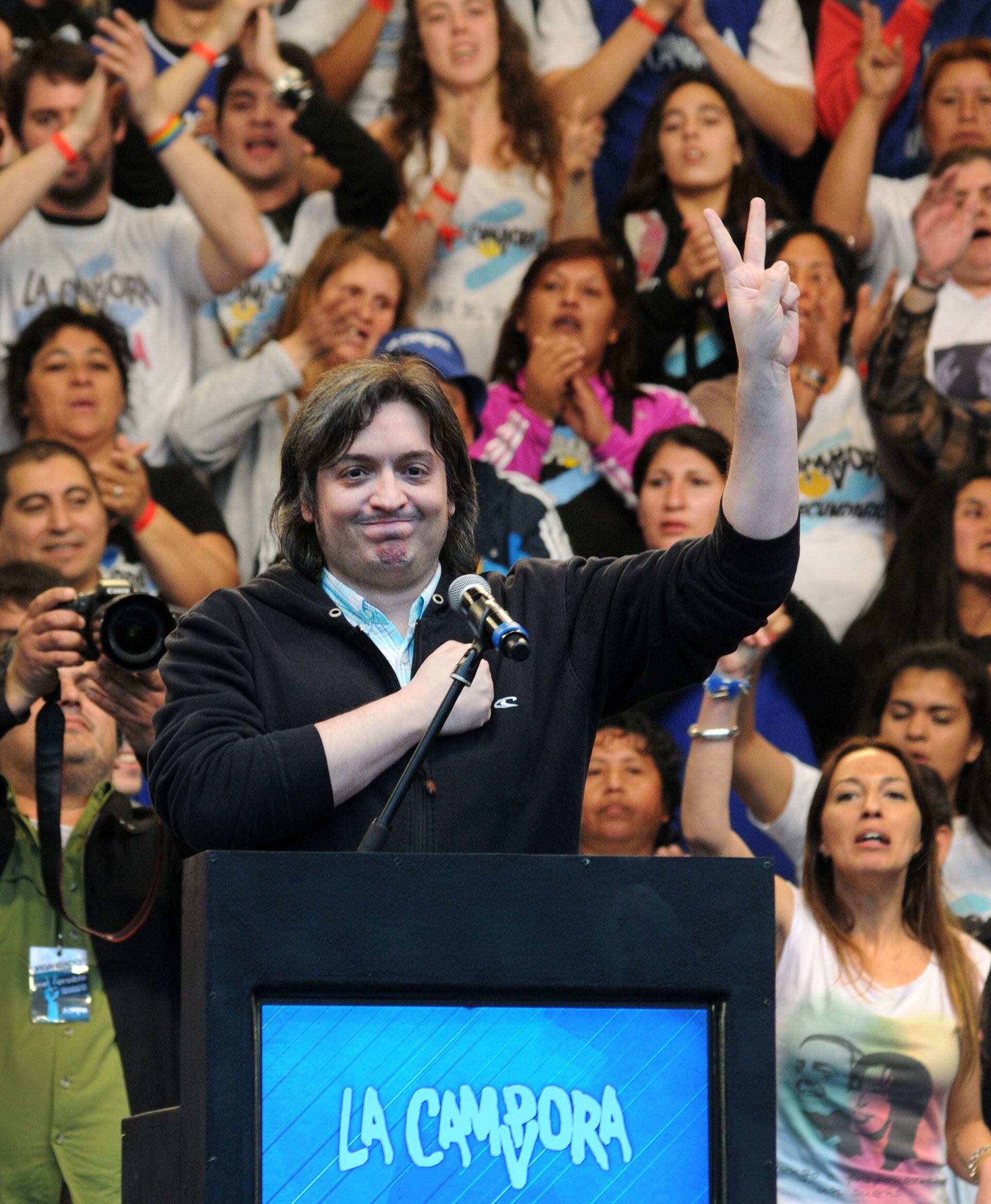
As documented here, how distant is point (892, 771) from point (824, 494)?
154 centimetres

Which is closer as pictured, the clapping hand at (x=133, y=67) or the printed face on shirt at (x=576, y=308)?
the clapping hand at (x=133, y=67)

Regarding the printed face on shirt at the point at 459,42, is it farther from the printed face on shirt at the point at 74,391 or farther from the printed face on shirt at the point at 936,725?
the printed face on shirt at the point at 936,725

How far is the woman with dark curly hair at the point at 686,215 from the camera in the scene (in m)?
4.68

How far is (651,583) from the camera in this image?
168cm

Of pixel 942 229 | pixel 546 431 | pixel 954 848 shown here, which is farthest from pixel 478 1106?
pixel 942 229

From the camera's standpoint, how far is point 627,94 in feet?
16.3

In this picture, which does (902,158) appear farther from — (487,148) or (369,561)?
(369,561)

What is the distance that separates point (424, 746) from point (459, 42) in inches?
148

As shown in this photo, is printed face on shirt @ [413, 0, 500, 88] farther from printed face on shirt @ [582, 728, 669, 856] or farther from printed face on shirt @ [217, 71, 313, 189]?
printed face on shirt @ [582, 728, 669, 856]

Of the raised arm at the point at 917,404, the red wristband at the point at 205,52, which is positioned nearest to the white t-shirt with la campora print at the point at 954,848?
the raised arm at the point at 917,404

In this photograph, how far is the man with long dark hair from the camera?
152 centimetres

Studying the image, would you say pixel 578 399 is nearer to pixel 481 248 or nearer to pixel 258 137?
pixel 481 248

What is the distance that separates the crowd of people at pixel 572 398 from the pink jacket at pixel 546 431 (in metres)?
0.01

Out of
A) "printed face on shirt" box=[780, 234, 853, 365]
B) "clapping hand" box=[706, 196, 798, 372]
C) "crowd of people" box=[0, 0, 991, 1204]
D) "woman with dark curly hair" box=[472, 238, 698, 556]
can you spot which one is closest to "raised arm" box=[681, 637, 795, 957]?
"crowd of people" box=[0, 0, 991, 1204]
